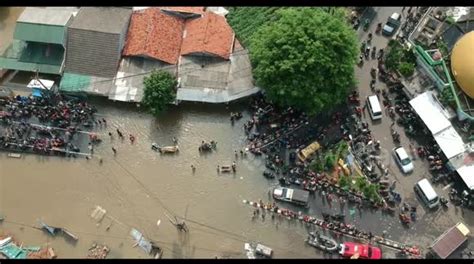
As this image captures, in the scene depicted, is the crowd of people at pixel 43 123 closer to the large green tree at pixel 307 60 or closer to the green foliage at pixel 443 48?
the large green tree at pixel 307 60

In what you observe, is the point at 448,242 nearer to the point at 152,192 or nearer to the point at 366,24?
the point at 366,24

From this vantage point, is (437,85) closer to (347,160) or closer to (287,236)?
(347,160)

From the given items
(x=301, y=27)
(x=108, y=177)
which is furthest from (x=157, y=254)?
(x=301, y=27)

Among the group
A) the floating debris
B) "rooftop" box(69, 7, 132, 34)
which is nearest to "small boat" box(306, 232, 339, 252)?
the floating debris

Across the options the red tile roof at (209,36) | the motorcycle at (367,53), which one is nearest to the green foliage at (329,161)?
the motorcycle at (367,53)

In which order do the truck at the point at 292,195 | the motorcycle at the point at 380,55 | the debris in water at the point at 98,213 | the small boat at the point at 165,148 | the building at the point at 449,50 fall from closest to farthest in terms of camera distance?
the truck at the point at 292,195, the building at the point at 449,50, the debris in water at the point at 98,213, the small boat at the point at 165,148, the motorcycle at the point at 380,55
